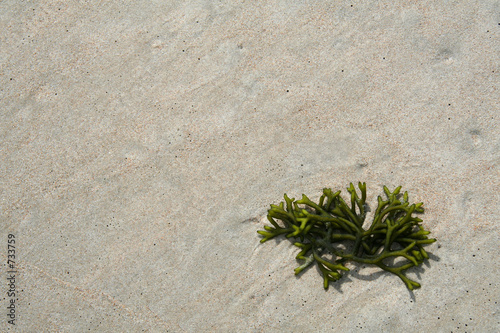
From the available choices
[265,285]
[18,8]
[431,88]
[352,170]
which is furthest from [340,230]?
[18,8]

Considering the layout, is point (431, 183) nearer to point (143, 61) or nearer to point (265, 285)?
point (265, 285)

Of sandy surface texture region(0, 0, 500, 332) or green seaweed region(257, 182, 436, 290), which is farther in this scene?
sandy surface texture region(0, 0, 500, 332)

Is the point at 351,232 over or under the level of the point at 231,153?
under

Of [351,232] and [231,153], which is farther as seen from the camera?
[231,153]

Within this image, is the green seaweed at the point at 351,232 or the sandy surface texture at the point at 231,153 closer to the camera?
the green seaweed at the point at 351,232
